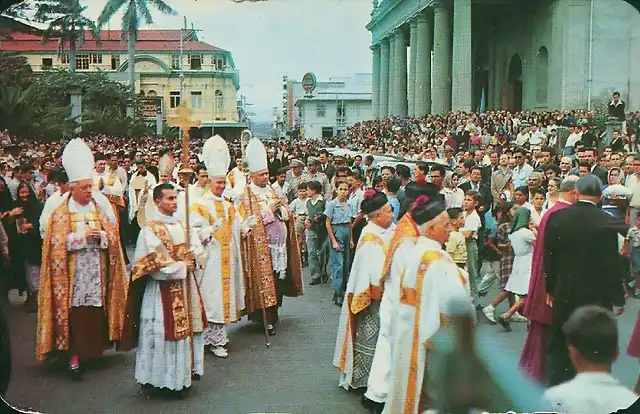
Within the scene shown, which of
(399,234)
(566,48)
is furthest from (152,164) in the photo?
(566,48)

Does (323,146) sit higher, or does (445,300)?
(323,146)

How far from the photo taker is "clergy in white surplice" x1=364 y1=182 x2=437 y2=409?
448cm

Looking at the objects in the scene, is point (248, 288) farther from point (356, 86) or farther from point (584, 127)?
point (584, 127)

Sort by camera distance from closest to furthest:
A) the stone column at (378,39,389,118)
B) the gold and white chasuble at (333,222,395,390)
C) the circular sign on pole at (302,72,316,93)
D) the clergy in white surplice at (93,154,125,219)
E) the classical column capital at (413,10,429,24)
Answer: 1. the gold and white chasuble at (333,222,395,390)
2. the circular sign on pole at (302,72,316,93)
3. the clergy in white surplice at (93,154,125,219)
4. the stone column at (378,39,389,118)
5. the classical column capital at (413,10,429,24)

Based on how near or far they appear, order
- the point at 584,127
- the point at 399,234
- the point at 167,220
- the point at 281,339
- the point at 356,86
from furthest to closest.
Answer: the point at 584,127
the point at 281,339
the point at 356,86
the point at 167,220
the point at 399,234

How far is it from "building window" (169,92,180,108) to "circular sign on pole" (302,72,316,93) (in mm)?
878

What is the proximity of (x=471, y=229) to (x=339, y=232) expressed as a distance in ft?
5.74

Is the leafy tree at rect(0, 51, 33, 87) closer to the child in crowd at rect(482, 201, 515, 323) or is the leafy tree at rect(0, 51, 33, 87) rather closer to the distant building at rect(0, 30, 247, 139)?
the distant building at rect(0, 30, 247, 139)

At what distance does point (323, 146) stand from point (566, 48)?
2323 mm

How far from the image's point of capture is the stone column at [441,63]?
10.1m

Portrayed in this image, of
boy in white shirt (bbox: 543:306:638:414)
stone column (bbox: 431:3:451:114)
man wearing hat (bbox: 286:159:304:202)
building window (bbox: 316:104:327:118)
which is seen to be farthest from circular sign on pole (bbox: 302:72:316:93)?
stone column (bbox: 431:3:451:114)

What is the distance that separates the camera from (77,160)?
201 inches

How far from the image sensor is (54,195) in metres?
5.29

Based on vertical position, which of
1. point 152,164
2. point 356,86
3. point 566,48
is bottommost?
point 152,164
